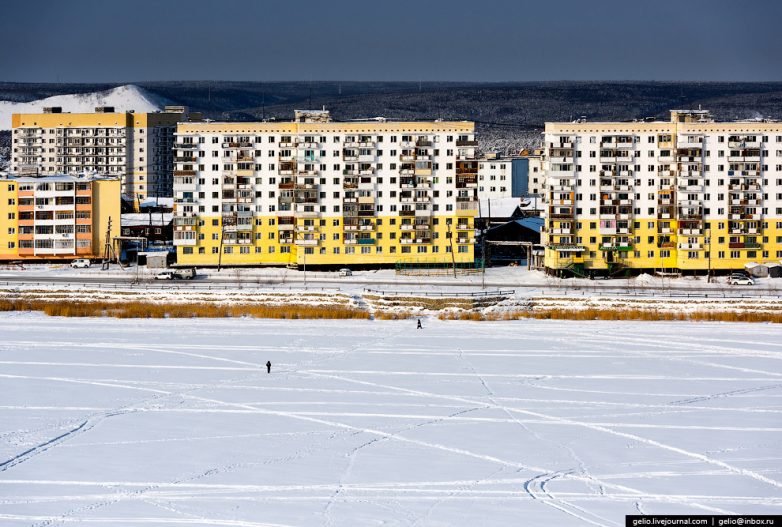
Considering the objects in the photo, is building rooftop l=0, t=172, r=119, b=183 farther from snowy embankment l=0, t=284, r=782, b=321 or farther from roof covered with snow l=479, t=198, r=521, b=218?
roof covered with snow l=479, t=198, r=521, b=218

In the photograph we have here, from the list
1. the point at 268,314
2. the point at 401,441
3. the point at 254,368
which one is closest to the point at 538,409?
the point at 401,441

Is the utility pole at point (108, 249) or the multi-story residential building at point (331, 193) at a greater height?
the multi-story residential building at point (331, 193)

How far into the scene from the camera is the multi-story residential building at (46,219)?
2881 inches

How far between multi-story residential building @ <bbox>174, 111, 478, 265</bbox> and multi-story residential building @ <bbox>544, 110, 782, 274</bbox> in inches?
237

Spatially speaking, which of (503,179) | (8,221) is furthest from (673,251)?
(503,179)

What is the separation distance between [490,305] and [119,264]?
27.5 m

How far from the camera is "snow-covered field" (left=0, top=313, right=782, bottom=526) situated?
22484 mm

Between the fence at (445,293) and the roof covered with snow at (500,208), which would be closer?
the fence at (445,293)

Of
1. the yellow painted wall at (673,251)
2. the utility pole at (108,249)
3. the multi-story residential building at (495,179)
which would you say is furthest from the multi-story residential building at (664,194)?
the multi-story residential building at (495,179)

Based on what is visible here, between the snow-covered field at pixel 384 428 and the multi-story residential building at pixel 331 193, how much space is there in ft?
86.4

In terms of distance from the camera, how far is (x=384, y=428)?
93.8 feet

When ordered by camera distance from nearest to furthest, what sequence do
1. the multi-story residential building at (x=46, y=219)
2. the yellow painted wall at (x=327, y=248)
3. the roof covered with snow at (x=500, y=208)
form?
the yellow painted wall at (x=327, y=248) < the multi-story residential building at (x=46, y=219) < the roof covered with snow at (x=500, y=208)

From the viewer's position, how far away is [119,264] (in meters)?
70.8

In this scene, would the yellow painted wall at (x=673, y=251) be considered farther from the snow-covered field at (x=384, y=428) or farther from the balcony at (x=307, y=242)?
the snow-covered field at (x=384, y=428)
